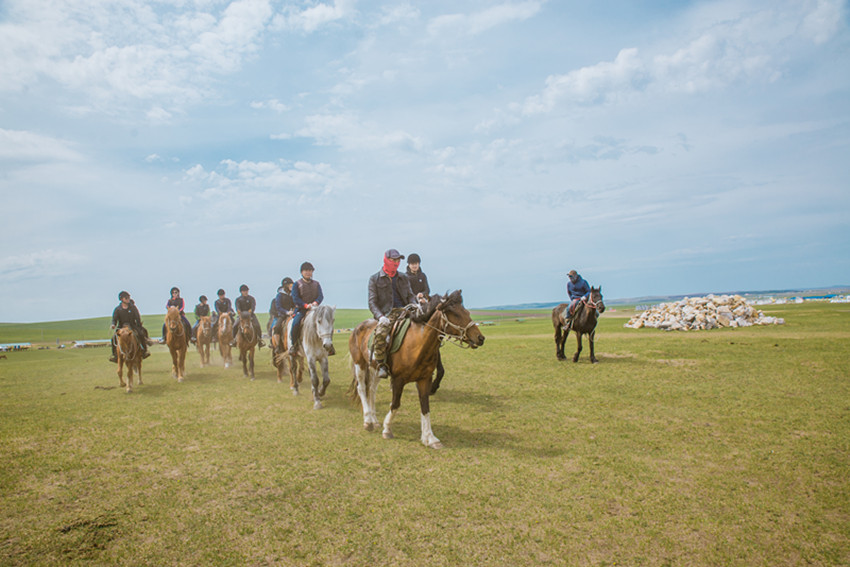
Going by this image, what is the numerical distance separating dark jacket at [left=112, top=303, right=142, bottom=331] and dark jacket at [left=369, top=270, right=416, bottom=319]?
29.4 ft

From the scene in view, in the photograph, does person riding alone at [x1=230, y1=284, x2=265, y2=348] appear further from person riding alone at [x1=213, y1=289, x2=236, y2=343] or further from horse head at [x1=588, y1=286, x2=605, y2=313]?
horse head at [x1=588, y1=286, x2=605, y2=313]

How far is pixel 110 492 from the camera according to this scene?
546 cm

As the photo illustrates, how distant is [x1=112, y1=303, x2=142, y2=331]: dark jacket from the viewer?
1349cm

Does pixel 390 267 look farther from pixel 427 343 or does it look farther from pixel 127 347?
pixel 127 347

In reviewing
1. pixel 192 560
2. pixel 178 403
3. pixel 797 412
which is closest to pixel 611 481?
pixel 192 560

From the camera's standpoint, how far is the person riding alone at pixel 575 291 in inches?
584

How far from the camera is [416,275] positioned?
32.9ft

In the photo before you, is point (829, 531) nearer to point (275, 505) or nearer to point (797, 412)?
point (797, 412)

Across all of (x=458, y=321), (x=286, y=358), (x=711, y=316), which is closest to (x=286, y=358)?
(x=286, y=358)

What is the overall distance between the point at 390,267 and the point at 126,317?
984 cm

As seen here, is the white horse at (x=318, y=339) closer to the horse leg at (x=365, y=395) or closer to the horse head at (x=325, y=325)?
the horse head at (x=325, y=325)

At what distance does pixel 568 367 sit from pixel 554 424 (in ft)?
21.0

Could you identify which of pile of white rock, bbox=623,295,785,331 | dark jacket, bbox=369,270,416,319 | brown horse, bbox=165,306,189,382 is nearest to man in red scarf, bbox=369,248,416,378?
dark jacket, bbox=369,270,416,319

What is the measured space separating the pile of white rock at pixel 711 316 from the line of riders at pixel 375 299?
46.9 feet
